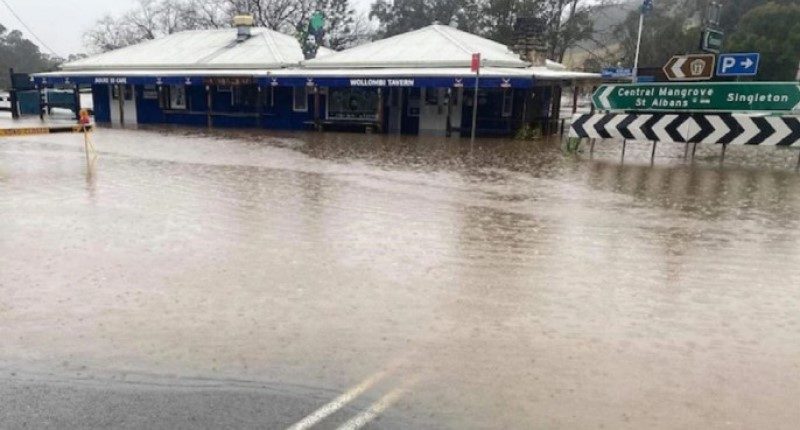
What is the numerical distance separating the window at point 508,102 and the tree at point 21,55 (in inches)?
3233

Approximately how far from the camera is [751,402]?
3.82m

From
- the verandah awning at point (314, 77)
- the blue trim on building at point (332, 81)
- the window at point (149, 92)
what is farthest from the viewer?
the window at point (149, 92)

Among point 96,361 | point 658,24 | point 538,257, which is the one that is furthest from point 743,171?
point 658,24

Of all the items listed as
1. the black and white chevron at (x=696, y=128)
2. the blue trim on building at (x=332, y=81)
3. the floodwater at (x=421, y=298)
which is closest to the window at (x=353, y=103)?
the blue trim on building at (x=332, y=81)

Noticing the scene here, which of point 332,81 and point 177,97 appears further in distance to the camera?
point 177,97

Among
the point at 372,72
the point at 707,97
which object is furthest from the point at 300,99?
the point at 707,97

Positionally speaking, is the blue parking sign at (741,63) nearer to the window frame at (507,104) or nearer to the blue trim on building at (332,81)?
the blue trim on building at (332,81)

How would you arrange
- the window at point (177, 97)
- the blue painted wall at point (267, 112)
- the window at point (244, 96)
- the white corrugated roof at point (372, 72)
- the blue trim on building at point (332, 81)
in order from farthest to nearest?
the window at point (177, 97), the window at point (244, 96), the blue painted wall at point (267, 112), the white corrugated roof at point (372, 72), the blue trim on building at point (332, 81)

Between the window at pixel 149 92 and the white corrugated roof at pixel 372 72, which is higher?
the white corrugated roof at pixel 372 72

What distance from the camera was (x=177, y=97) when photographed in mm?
31516

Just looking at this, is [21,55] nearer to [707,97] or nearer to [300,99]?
[300,99]

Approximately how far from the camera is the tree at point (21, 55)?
304ft

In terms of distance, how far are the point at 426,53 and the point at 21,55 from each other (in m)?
99.1

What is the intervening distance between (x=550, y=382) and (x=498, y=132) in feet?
74.5
